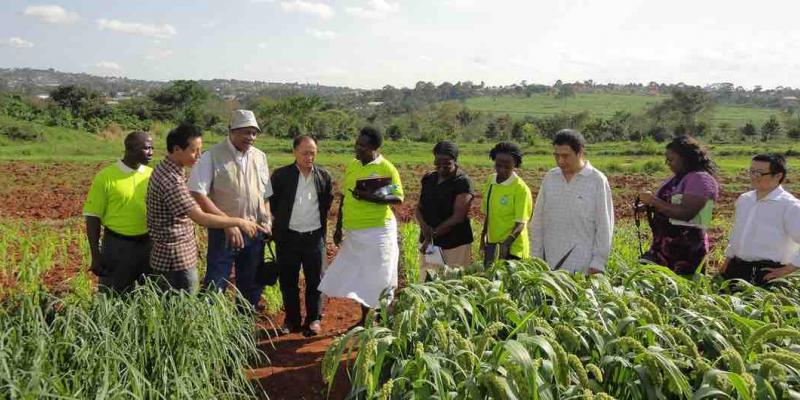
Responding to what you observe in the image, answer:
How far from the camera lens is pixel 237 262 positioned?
442 centimetres

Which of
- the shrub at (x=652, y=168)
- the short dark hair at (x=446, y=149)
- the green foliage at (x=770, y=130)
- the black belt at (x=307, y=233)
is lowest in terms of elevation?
the shrub at (x=652, y=168)

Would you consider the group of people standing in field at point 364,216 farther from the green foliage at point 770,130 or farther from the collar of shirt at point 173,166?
the green foliage at point 770,130

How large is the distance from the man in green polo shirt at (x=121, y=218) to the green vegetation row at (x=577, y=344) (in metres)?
2.05

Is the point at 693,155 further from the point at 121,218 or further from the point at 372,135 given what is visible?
the point at 121,218

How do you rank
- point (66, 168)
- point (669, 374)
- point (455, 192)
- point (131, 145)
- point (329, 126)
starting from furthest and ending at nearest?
point (329, 126), point (66, 168), point (455, 192), point (131, 145), point (669, 374)

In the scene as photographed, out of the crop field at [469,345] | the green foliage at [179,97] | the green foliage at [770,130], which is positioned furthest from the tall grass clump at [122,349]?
the green foliage at [770,130]

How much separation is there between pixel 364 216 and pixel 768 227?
2.65 metres

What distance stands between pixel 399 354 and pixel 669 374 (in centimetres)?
91

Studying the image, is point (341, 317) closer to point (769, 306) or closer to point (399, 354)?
point (399, 354)

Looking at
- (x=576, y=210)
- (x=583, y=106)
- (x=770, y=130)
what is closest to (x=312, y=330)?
(x=576, y=210)

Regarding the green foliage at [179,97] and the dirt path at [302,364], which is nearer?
the dirt path at [302,364]

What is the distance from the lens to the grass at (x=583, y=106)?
76.6 metres

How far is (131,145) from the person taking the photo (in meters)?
3.90

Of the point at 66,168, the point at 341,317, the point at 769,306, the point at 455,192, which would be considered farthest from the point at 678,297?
the point at 66,168
